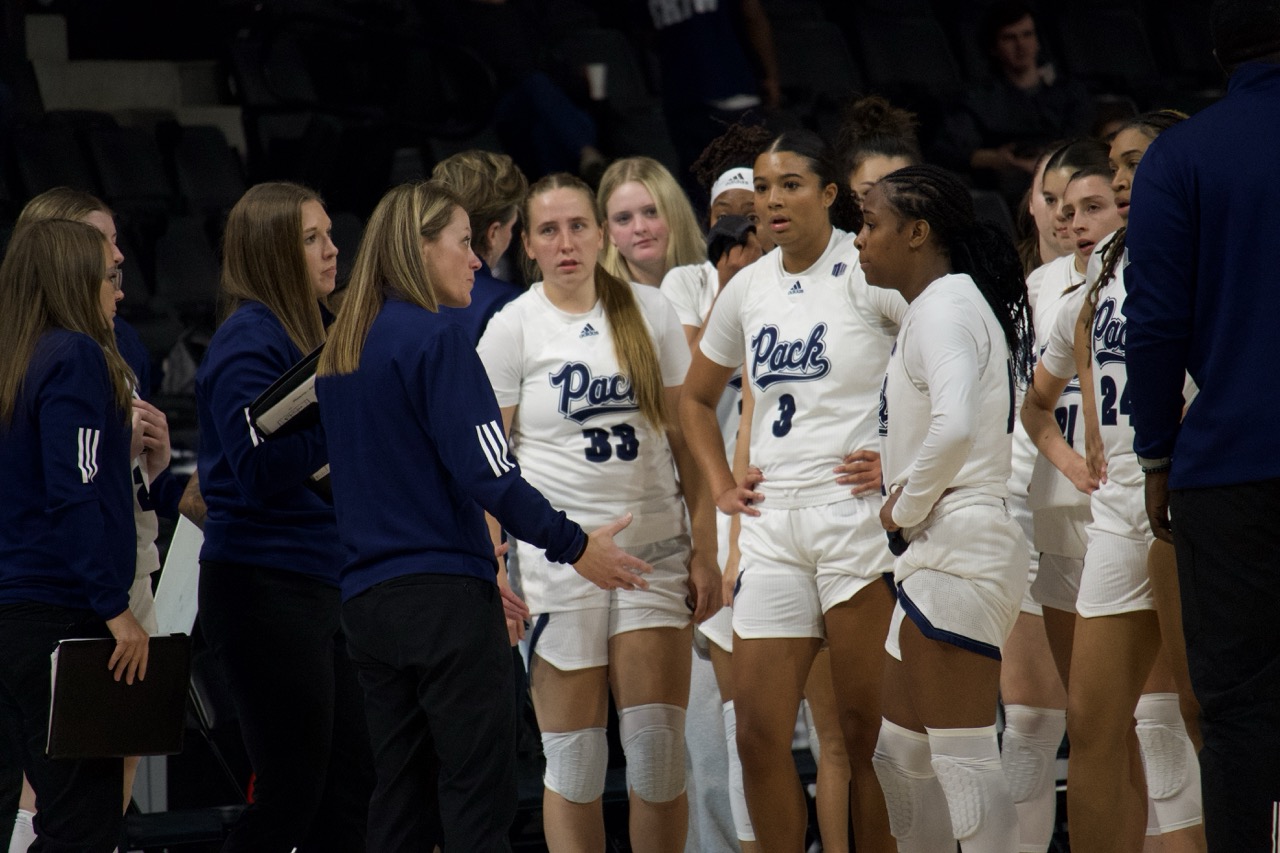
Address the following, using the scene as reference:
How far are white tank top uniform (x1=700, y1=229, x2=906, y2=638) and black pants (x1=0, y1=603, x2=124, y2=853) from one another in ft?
4.55

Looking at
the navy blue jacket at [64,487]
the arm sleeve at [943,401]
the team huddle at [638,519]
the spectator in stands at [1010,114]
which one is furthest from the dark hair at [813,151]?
the spectator in stands at [1010,114]

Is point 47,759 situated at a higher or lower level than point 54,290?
lower

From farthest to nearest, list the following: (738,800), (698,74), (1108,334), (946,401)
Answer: (698,74) < (738,800) < (1108,334) < (946,401)

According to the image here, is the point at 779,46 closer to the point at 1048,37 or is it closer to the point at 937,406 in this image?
the point at 1048,37

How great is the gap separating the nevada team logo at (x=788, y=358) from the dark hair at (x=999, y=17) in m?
4.86

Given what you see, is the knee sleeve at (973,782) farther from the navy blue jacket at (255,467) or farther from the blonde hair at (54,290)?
the blonde hair at (54,290)

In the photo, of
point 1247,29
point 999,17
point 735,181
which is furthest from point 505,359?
point 999,17

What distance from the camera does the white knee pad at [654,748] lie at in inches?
143

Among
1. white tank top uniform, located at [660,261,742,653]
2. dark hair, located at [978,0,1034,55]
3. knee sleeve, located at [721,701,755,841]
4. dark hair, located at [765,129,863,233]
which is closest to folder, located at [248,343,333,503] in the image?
dark hair, located at [765,129,863,233]

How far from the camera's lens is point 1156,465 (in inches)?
104

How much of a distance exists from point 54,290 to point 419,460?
0.90m

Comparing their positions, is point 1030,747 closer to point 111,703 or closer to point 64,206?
point 111,703

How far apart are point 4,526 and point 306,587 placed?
619mm

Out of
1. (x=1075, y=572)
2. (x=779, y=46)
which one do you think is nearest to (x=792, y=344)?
(x=1075, y=572)
